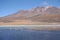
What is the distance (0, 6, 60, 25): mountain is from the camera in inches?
89.8

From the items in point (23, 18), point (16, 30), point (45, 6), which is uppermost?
point (45, 6)

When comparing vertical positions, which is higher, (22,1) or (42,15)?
(22,1)

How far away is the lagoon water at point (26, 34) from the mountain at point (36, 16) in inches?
6.2

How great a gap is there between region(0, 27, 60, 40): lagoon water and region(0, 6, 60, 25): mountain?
6.2 inches

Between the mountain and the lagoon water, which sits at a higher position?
the mountain

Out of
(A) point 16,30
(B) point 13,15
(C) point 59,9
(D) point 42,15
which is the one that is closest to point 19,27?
(A) point 16,30

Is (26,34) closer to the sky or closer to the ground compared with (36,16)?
closer to the ground

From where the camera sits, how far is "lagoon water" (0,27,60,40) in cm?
226

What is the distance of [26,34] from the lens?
2318 millimetres

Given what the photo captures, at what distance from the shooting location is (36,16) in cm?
234

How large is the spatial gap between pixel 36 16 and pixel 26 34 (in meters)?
0.40

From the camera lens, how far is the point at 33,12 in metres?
2.35

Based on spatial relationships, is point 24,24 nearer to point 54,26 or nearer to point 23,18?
point 23,18

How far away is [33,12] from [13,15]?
1.32 ft
